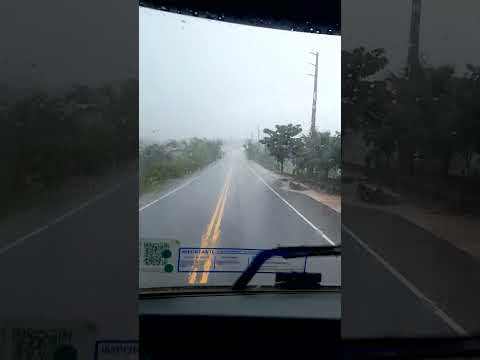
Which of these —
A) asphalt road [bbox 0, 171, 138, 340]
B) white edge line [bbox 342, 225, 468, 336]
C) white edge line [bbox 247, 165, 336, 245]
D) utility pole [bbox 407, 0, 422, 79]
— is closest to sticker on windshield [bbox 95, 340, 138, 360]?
asphalt road [bbox 0, 171, 138, 340]

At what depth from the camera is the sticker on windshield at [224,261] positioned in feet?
6.83

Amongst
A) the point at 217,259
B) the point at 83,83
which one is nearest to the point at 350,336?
the point at 217,259

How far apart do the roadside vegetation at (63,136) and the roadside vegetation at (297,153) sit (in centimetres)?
84

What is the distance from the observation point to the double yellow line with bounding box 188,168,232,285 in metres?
2.09

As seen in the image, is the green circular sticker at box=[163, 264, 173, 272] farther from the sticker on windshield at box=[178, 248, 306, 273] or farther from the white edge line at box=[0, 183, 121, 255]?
the white edge line at box=[0, 183, 121, 255]

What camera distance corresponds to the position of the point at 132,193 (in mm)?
1628

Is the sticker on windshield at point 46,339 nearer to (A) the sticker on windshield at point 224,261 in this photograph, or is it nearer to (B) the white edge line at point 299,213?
(A) the sticker on windshield at point 224,261

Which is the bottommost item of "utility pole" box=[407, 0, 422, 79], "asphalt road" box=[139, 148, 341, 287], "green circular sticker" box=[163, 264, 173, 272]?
"green circular sticker" box=[163, 264, 173, 272]

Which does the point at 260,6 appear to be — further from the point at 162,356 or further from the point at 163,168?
the point at 162,356

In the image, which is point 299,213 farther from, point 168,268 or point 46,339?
point 46,339

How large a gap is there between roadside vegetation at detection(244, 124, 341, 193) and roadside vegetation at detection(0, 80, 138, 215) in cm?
84

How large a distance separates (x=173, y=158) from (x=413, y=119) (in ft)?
3.37

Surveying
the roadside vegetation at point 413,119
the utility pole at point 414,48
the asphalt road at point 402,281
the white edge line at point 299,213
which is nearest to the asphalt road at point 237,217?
the white edge line at point 299,213

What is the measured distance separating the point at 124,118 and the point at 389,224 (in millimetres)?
994
